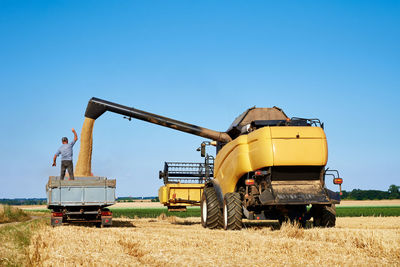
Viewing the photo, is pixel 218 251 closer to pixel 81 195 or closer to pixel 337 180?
pixel 337 180

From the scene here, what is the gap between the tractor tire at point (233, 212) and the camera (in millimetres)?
13141

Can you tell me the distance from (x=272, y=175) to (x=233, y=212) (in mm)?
1622

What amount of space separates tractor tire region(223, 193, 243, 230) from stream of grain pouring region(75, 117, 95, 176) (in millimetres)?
6476

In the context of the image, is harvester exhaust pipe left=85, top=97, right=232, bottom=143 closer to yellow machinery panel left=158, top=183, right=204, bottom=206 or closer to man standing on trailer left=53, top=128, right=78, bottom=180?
yellow machinery panel left=158, top=183, right=204, bottom=206

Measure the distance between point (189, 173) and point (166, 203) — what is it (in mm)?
2220

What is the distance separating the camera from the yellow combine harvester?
1227 cm

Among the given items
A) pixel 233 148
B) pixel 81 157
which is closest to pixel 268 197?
pixel 233 148

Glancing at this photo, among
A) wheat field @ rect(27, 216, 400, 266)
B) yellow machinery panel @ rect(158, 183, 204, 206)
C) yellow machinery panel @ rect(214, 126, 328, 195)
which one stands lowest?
wheat field @ rect(27, 216, 400, 266)

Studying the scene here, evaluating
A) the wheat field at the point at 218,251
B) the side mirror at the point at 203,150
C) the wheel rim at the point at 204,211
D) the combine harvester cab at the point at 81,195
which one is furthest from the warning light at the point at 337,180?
the combine harvester cab at the point at 81,195

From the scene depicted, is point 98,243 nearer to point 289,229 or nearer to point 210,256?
point 210,256

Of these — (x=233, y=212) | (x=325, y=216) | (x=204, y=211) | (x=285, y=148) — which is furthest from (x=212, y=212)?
(x=285, y=148)

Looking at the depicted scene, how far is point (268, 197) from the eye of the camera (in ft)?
40.1

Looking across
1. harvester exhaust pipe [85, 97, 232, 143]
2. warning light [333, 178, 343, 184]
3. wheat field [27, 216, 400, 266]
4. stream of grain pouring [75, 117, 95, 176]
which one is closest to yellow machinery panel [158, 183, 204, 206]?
harvester exhaust pipe [85, 97, 232, 143]

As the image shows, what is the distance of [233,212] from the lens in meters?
13.2
